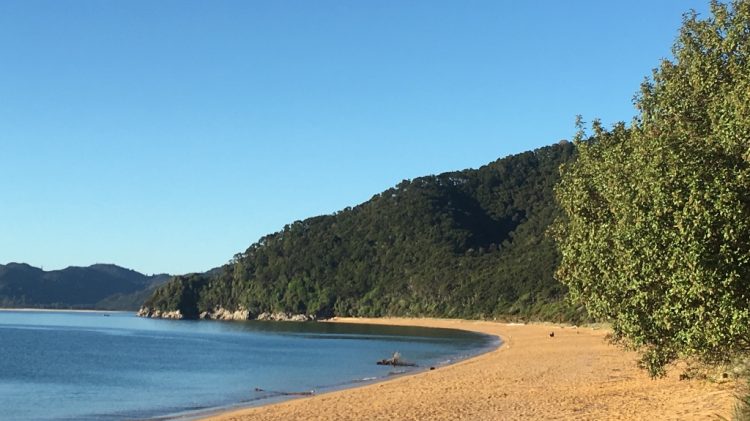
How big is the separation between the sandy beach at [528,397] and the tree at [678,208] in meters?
2.16

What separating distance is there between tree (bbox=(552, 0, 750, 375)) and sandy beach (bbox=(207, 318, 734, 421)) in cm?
216

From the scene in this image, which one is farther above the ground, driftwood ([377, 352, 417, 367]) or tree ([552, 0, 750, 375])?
tree ([552, 0, 750, 375])

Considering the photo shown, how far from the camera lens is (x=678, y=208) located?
13789mm

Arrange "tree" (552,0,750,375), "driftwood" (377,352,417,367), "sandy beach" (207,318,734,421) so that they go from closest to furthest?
"tree" (552,0,750,375) < "sandy beach" (207,318,734,421) < "driftwood" (377,352,417,367)

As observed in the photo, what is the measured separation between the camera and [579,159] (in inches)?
837

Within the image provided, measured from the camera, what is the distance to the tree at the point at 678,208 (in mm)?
13172

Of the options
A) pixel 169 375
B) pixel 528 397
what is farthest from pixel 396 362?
pixel 528 397

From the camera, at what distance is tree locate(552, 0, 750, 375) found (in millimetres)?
13172

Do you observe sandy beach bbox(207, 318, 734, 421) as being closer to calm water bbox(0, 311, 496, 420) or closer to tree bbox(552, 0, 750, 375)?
tree bbox(552, 0, 750, 375)

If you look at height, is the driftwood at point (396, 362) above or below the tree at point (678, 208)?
below

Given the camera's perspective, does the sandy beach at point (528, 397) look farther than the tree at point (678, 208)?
Yes

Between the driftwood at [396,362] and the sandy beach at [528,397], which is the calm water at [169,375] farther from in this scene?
the sandy beach at [528,397]

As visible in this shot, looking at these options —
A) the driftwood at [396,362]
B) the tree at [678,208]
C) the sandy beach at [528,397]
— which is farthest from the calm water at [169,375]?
the tree at [678,208]

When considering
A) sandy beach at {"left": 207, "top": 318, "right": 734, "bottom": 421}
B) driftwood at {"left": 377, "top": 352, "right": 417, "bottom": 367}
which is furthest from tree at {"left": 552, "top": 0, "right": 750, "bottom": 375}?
driftwood at {"left": 377, "top": 352, "right": 417, "bottom": 367}
